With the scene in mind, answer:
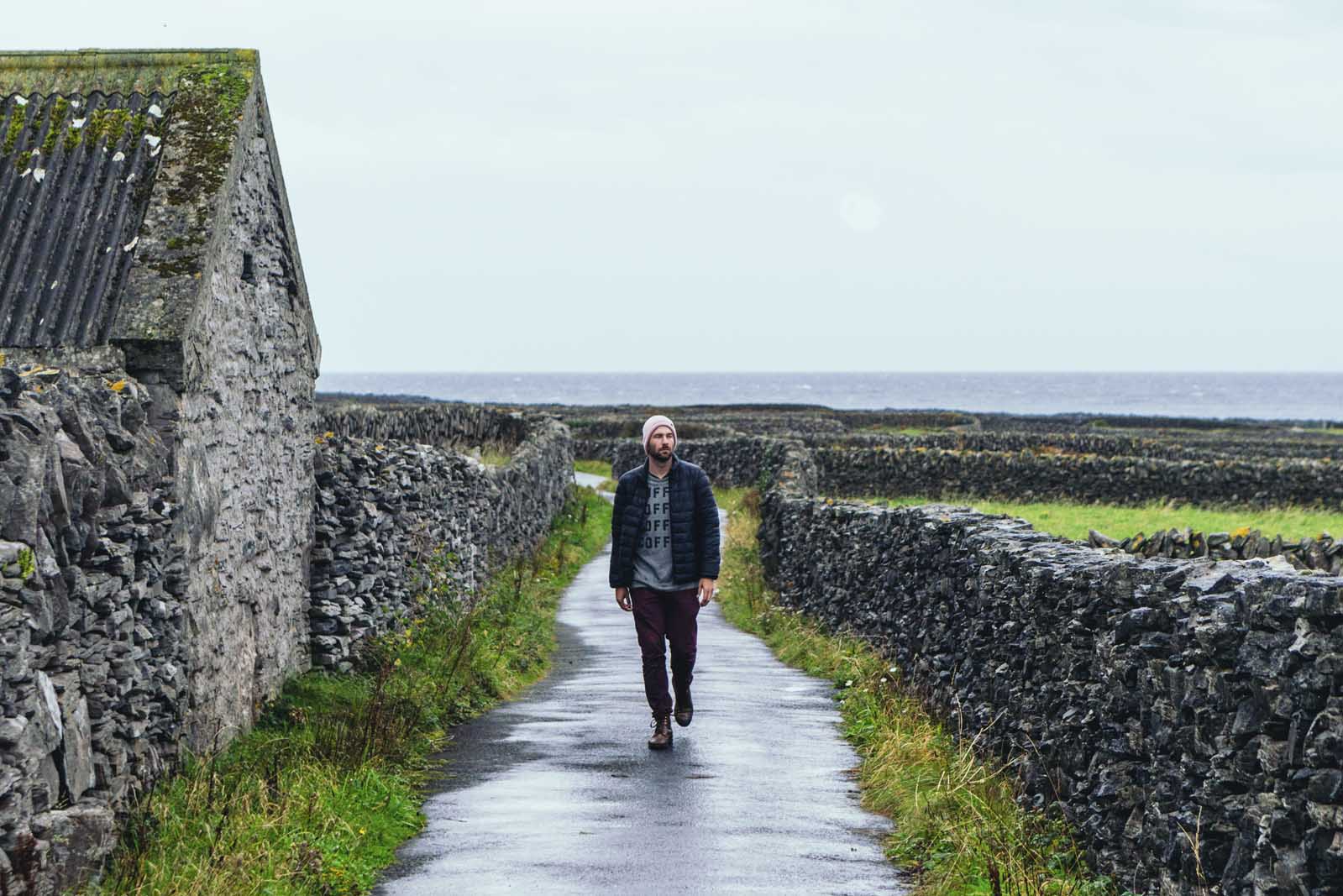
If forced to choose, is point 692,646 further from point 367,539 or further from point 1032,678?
point 367,539

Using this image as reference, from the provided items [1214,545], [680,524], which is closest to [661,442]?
[680,524]

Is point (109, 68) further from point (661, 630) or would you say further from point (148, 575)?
point (661, 630)

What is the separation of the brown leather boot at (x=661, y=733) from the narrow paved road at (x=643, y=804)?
90 millimetres

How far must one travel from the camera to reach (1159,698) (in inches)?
258

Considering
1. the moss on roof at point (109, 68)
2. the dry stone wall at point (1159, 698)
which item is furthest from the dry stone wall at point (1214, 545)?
the moss on roof at point (109, 68)

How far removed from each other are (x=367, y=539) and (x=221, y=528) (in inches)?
120

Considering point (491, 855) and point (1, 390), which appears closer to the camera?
point (1, 390)

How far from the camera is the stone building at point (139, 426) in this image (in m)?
6.04

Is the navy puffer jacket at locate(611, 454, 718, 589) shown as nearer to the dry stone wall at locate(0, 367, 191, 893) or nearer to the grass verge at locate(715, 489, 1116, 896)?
the grass verge at locate(715, 489, 1116, 896)

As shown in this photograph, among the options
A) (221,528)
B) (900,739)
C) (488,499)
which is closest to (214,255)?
(221,528)

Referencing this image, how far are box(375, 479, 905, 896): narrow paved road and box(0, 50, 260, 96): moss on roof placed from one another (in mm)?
5374

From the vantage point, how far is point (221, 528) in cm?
935

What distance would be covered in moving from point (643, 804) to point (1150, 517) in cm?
2526

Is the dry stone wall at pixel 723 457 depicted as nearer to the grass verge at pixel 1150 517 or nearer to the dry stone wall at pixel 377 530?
the grass verge at pixel 1150 517
